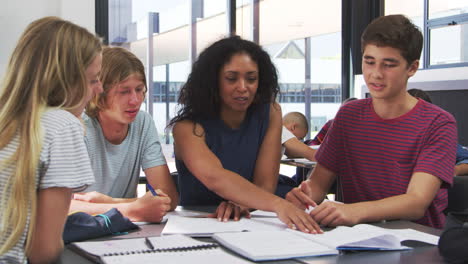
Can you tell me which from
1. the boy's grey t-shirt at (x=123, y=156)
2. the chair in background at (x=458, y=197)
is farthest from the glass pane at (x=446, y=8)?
the boy's grey t-shirt at (x=123, y=156)

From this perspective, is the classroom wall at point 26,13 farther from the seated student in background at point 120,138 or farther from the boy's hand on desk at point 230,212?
the boy's hand on desk at point 230,212

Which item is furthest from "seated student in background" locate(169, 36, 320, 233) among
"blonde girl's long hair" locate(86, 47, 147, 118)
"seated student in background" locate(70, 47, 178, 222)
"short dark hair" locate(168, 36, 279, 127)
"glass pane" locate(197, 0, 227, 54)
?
"glass pane" locate(197, 0, 227, 54)

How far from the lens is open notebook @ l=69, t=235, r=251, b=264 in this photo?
107cm

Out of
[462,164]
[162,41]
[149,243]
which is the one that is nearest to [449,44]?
[462,164]

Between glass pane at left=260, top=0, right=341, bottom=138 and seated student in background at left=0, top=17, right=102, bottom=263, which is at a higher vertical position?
glass pane at left=260, top=0, right=341, bottom=138

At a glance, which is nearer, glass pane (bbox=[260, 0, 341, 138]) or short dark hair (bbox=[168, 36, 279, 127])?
short dark hair (bbox=[168, 36, 279, 127])

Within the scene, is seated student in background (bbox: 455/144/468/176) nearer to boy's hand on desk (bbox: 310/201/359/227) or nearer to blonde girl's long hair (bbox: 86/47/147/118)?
boy's hand on desk (bbox: 310/201/359/227)

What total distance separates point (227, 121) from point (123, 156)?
394 mm

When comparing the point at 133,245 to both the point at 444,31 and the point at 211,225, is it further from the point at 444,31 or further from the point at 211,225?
the point at 444,31

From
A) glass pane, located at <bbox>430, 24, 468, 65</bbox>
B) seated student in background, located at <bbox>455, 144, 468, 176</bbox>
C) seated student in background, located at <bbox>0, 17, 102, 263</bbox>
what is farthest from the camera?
glass pane, located at <bbox>430, 24, 468, 65</bbox>

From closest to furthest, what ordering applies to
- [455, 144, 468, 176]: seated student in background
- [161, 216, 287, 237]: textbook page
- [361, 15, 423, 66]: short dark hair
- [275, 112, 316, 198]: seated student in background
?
1. [161, 216, 287, 237]: textbook page
2. [361, 15, 423, 66]: short dark hair
3. [455, 144, 468, 176]: seated student in background
4. [275, 112, 316, 198]: seated student in background

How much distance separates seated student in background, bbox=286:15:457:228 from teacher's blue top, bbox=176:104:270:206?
0.26 meters

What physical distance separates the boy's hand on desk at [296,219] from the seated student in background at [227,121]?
14.5 inches

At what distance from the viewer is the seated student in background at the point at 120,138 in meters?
1.85
